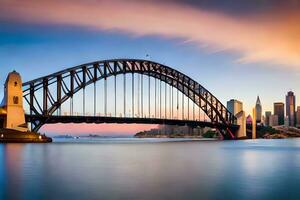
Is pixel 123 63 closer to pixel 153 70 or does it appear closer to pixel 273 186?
pixel 153 70

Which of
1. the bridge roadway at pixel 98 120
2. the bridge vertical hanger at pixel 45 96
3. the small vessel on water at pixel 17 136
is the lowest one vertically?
the small vessel on water at pixel 17 136

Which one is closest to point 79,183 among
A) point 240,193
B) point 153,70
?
point 240,193

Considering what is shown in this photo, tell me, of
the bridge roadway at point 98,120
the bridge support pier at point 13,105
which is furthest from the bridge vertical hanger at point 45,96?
the bridge support pier at point 13,105

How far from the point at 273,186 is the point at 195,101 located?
9954 cm

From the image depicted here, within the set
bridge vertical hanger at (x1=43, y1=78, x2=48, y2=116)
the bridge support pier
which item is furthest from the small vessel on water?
bridge vertical hanger at (x1=43, y1=78, x2=48, y2=116)

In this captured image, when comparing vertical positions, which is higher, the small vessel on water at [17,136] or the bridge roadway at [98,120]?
the bridge roadway at [98,120]

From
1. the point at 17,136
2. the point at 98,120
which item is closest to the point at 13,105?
the point at 17,136

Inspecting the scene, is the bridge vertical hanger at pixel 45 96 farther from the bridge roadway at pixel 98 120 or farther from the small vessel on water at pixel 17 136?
the small vessel on water at pixel 17 136

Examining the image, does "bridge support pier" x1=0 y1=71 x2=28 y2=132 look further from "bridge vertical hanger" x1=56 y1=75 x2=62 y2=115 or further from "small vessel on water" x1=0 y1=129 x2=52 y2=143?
"bridge vertical hanger" x1=56 y1=75 x2=62 y2=115

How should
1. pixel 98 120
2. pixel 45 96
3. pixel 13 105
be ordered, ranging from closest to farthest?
1. pixel 13 105
2. pixel 98 120
3. pixel 45 96

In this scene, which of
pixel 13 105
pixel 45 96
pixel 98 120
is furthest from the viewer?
pixel 45 96

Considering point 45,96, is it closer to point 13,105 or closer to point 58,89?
point 58,89

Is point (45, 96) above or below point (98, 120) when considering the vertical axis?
above

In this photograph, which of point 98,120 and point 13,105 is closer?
point 13,105
